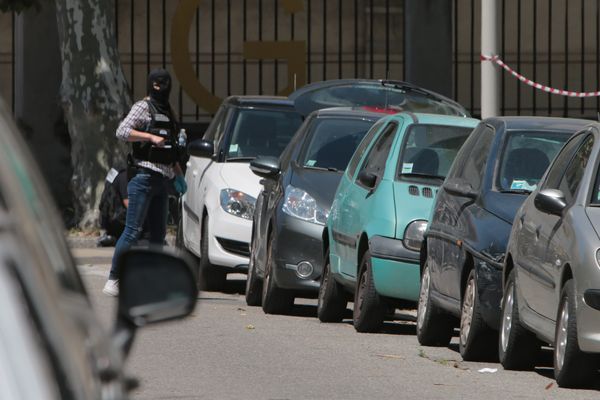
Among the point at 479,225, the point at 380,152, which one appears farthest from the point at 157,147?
the point at 479,225

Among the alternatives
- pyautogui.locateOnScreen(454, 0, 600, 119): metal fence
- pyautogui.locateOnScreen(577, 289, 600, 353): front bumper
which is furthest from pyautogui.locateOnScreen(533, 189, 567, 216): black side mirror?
pyautogui.locateOnScreen(454, 0, 600, 119): metal fence

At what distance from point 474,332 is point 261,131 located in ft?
Result: 19.3

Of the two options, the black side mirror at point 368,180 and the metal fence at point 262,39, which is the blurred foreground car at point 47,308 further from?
the metal fence at point 262,39

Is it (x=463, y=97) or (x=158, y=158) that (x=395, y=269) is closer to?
(x=158, y=158)

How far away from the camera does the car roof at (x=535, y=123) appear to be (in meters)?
10.5

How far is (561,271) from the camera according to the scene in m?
8.59

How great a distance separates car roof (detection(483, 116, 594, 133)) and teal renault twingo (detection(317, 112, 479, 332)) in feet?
3.03

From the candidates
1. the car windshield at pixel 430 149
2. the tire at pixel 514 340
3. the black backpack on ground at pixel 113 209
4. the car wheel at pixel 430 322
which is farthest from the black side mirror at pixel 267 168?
the tire at pixel 514 340

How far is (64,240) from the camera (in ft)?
8.80

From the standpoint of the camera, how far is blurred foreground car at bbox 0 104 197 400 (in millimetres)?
2223

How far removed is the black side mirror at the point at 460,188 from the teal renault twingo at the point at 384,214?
0.70 m

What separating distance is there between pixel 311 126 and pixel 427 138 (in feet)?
4.74

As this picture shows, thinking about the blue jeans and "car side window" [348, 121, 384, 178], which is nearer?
"car side window" [348, 121, 384, 178]

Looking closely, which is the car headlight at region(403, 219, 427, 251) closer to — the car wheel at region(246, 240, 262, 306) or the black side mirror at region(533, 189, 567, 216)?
the black side mirror at region(533, 189, 567, 216)
